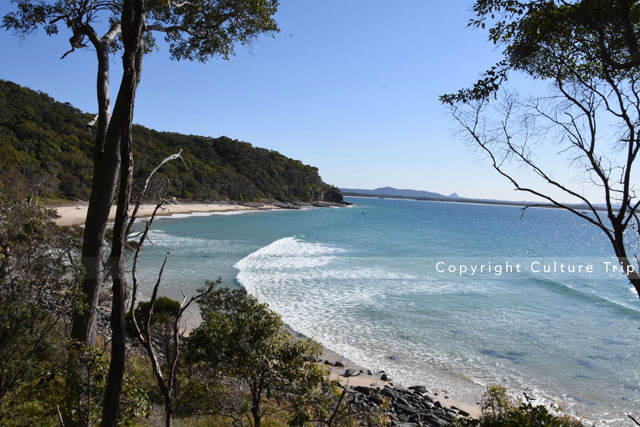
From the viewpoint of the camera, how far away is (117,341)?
1945 mm

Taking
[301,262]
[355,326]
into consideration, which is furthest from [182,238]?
[355,326]

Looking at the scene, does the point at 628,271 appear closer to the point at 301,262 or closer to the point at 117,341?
the point at 117,341

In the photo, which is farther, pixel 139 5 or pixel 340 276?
pixel 340 276

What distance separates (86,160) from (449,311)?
48.0 metres

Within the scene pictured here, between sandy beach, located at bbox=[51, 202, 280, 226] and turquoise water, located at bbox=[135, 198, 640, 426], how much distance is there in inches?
260

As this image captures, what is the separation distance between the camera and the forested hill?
38.2 meters

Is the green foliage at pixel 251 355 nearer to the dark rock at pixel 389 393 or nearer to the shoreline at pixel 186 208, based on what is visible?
the dark rock at pixel 389 393

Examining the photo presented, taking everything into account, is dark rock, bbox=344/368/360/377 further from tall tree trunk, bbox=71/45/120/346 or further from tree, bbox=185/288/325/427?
tall tree trunk, bbox=71/45/120/346

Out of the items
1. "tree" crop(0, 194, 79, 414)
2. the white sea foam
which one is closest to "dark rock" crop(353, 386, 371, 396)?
"tree" crop(0, 194, 79, 414)

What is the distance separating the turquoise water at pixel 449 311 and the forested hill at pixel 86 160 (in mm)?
6613

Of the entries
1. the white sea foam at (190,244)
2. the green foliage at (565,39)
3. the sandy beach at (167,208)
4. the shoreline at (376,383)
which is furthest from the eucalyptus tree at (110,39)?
the white sea foam at (190,244)

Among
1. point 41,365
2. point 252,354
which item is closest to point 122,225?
point 252,354

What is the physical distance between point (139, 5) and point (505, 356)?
1368 centimetres

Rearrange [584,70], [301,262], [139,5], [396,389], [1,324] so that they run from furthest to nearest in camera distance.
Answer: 1. [301,262]
2. [396,389]
3. [584,70]
4. [1,324]
5. [139,5]
